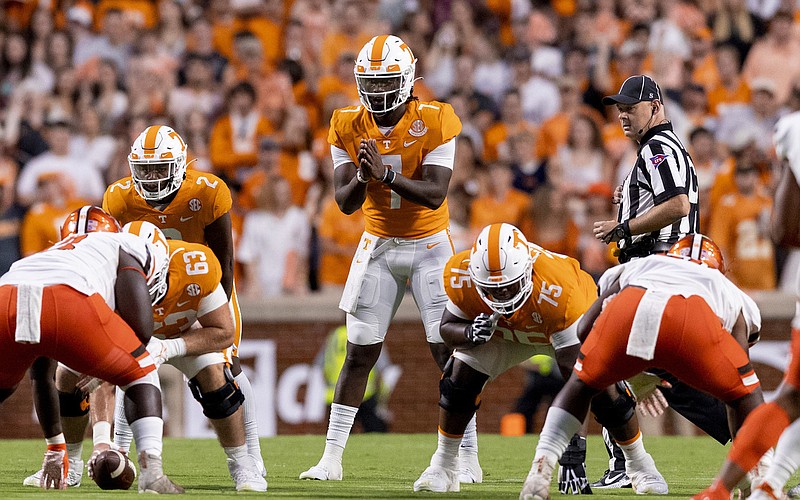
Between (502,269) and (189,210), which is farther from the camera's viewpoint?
(189,210)

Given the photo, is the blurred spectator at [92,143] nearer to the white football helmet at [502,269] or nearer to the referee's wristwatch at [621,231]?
the referee's wristwatch at [621,231]

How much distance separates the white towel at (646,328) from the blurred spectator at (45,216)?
28.6ft

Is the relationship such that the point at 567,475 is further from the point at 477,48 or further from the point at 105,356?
the point at 477,48

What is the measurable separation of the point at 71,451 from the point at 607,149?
800 centimetres

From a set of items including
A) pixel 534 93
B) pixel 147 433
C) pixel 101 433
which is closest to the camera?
pixel 147 433

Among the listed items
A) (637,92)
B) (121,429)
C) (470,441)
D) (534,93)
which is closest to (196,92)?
(534,93)

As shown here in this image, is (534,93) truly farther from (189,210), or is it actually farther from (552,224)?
(189,210)

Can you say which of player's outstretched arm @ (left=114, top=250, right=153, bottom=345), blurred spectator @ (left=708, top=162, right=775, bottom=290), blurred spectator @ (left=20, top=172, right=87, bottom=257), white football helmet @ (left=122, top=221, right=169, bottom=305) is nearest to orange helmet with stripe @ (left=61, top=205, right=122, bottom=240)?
white football helmet @ (left=122, top=221, right=169, bottom=305)

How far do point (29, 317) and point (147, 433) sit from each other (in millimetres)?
800

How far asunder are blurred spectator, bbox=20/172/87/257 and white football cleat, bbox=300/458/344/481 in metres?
6.13

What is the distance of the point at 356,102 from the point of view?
15062 millimetres

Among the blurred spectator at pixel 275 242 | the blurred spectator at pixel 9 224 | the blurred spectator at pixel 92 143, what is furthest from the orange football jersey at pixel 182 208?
the blurred spectator at pixel 92 143

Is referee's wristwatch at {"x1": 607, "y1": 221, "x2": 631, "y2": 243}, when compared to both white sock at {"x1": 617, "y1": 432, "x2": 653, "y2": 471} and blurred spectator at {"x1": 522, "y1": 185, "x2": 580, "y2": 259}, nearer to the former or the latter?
white sock at {"x1": 617, "y1": 432, "x2": 653, "y2": 471}

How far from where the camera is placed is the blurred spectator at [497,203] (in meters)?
13.7
